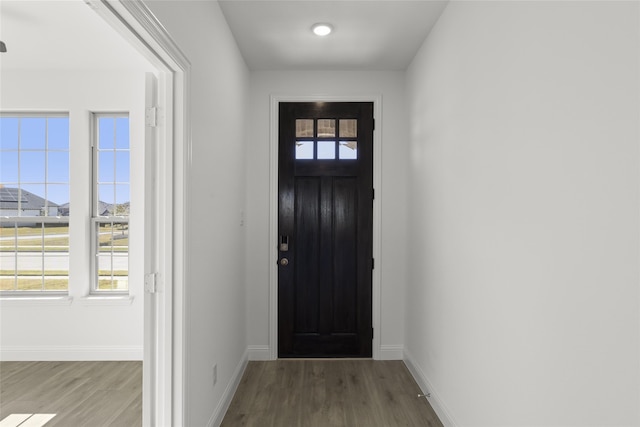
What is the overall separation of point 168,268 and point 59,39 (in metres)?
2.31

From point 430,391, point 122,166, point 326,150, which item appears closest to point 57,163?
point 122,166

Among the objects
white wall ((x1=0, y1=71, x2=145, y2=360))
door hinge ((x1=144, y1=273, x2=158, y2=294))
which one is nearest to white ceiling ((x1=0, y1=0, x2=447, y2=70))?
white wall ((x1=0, y1=71, x2=145, y2=360))

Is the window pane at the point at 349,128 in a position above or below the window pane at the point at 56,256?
above

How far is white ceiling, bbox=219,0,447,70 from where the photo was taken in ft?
7.72

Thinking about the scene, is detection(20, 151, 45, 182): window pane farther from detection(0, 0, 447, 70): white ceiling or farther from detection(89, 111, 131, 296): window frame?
detection(0, 0, 447, 70): white ceiling

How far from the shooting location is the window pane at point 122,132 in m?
3.44

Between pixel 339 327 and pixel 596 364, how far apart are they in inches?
99.4

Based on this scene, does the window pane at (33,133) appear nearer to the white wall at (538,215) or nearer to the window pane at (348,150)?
the window pane at (348,150)

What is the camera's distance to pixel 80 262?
3324 millimetres

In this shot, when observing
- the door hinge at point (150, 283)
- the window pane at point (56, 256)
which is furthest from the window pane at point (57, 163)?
the door hinge at point (150, 283)

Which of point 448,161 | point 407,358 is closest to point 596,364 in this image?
point 448,161

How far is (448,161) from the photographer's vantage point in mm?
2299

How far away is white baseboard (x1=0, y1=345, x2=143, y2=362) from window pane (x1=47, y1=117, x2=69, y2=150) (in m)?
1.88

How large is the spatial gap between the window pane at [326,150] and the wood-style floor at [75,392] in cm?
248
